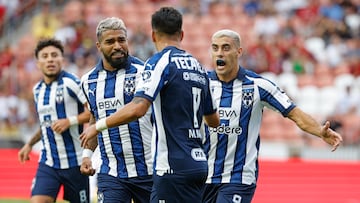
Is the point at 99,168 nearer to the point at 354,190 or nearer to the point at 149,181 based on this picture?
the point at 149,181

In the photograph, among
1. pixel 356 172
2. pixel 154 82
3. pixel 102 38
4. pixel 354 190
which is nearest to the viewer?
pixel 154 82

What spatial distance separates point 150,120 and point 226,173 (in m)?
0.85

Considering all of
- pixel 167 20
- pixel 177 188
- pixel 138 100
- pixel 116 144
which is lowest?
pixel 177 188

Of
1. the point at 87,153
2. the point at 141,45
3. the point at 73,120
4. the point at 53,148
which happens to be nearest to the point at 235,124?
the point at 87,153

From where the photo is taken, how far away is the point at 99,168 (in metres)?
8.75

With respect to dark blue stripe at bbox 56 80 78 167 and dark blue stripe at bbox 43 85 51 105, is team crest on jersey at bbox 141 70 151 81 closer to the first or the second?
dark blue stripe at bbox 56 80 78 167

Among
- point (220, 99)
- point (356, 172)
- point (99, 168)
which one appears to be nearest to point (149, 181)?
point (99, 168)

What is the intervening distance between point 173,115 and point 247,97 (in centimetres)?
175

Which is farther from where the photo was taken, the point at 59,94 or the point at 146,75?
the point at 59,94

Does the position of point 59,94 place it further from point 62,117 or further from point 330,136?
point 330,136

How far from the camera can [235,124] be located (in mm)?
8930

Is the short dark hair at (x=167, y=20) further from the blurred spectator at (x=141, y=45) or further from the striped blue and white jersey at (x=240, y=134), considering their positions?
the blurred spectator at (x=141, y=45)

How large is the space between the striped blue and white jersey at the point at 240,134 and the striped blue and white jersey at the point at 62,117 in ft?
6.97

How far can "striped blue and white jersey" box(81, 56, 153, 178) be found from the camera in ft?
28.5
